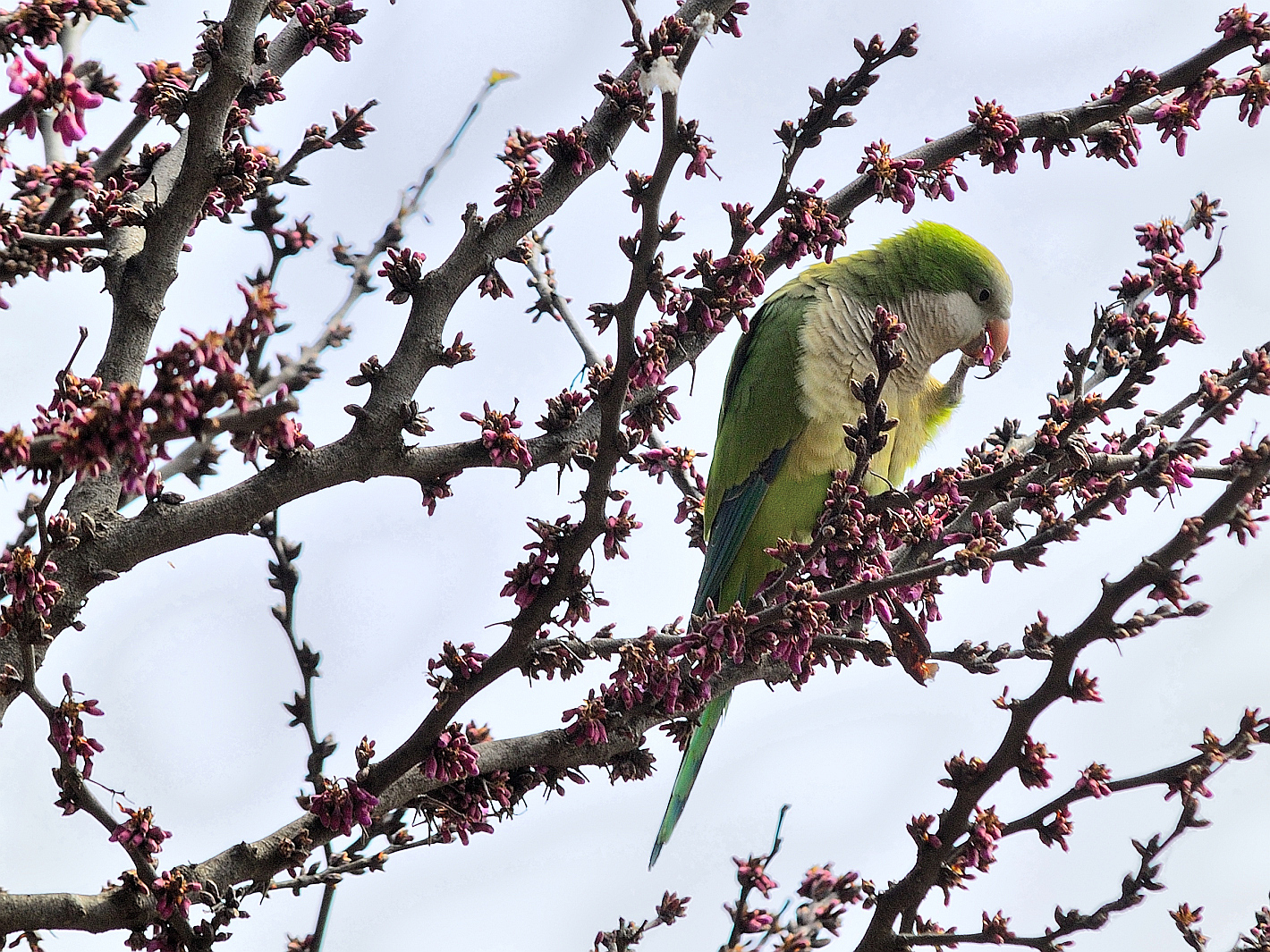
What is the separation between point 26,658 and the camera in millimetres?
1521

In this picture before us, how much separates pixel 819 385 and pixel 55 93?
1.94m

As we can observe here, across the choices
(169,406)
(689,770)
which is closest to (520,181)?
(169,406)

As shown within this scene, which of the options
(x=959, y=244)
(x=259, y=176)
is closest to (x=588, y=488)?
(x=259, y=176)

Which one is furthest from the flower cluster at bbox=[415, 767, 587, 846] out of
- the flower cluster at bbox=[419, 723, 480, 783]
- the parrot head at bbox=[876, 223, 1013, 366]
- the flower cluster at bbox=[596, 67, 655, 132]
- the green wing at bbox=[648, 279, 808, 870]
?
the parrot head at bbox=[876, 223, 1013, 366]

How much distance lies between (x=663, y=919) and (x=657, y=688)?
694 mm

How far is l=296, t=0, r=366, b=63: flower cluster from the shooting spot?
1.95 meters

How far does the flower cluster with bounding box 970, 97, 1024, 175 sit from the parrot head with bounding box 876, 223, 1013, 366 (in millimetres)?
1209

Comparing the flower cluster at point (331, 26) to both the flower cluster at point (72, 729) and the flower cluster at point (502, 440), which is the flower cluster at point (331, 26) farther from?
the flower cluster at point (72, 729)

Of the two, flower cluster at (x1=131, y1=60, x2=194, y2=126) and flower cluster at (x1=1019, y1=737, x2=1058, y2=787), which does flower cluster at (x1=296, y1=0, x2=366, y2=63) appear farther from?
flower cluster at (x1=1019, y1=737, x2=1058, y2=787)

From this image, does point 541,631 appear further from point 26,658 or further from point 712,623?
point 26,658

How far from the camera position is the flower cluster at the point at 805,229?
1.75 meters

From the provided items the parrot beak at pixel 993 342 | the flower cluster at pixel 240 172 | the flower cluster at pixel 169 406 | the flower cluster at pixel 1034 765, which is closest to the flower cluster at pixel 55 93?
the flower cluster at pixel 240 172

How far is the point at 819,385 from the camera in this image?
2.86 meters

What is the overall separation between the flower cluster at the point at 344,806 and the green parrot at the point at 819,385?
1.00 metres
